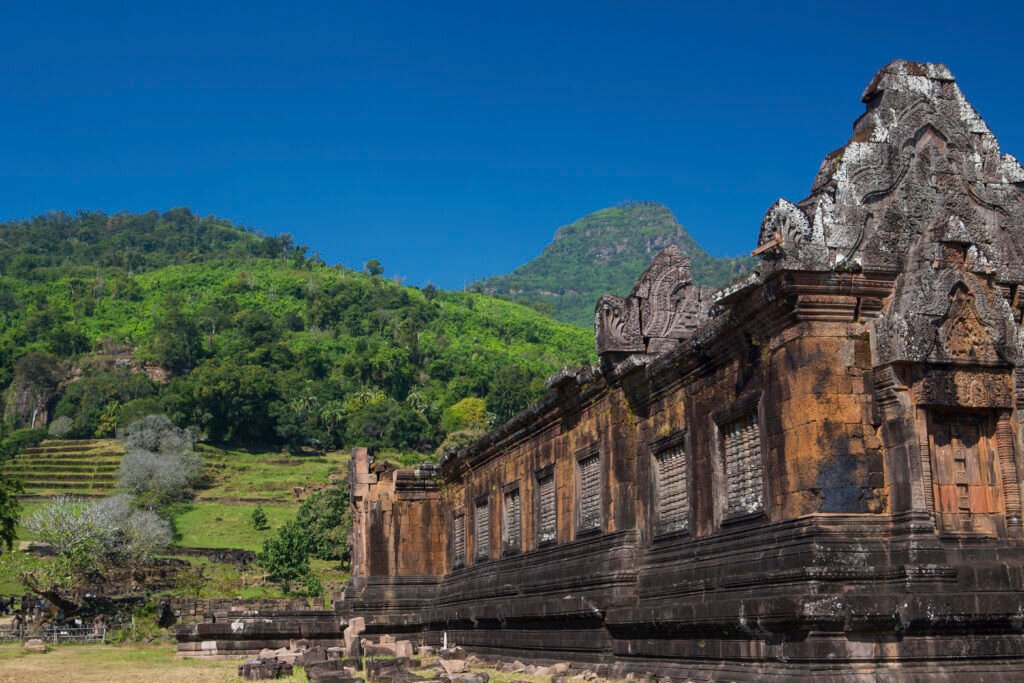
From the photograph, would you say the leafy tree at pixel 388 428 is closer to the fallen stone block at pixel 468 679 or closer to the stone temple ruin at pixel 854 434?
the fallen stone block at pixel 468 679

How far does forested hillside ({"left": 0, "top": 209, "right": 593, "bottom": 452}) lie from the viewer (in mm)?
123062

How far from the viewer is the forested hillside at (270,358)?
404 ft

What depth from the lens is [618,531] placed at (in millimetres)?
15805

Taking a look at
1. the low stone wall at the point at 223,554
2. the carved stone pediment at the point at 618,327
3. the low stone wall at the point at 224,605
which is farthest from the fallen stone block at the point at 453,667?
the low stone wall at the point at 223,554

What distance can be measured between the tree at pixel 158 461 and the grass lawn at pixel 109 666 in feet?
220

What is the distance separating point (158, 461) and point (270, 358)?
5305cm

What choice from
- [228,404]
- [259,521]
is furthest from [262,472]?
[259,521]

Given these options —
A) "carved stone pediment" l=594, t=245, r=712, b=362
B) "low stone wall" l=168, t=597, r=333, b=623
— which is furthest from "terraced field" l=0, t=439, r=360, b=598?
"carved stone pediment" l=594, t=245, r=712, b=362

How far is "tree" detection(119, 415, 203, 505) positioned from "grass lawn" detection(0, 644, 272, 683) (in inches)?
2635

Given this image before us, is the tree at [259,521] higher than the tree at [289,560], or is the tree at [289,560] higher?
the tree at [259,521]

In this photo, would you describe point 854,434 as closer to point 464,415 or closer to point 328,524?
point 328,524

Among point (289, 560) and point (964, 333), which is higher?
point (964, 333)

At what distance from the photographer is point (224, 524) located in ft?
296

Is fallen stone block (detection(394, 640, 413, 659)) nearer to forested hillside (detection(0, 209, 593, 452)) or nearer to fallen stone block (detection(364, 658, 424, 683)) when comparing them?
fallen stone block (detection(364, 658, 424, 683))
